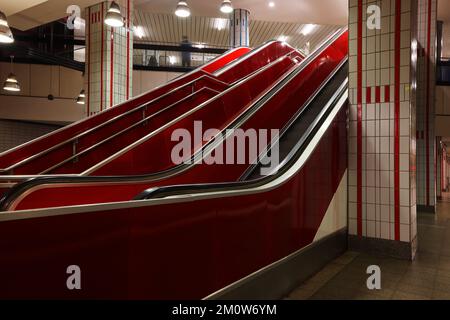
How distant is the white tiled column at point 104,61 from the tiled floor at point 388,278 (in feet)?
20.7

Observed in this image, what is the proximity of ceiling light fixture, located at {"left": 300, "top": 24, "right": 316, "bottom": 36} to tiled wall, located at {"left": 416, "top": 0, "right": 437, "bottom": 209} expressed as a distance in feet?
18.3

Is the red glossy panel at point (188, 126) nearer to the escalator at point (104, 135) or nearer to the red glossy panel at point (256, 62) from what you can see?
the escalator at point (104, 135)

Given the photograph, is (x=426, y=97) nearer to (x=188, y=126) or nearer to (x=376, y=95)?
(x=376, y=95)

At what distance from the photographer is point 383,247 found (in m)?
4.16

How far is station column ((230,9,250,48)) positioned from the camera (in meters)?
10.7

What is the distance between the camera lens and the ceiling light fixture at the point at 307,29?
13.5m

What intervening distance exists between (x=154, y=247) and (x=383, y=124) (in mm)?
3366

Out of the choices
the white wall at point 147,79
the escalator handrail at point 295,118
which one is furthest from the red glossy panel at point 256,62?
the white wall at point 147,79

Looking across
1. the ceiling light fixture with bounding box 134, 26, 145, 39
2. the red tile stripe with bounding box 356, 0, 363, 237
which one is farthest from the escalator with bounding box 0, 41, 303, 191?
the ceiling light fixture with bounding box 134, 26, 145, 39

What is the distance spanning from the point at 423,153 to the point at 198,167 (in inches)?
254

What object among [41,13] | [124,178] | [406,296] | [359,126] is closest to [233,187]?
[124,178]

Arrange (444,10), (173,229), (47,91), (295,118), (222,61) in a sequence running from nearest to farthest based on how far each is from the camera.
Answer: (173,229)
(295,118)
(222,61)
(444,10)
(47,91)

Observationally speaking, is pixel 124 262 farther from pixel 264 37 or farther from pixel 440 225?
pixel 264 37
